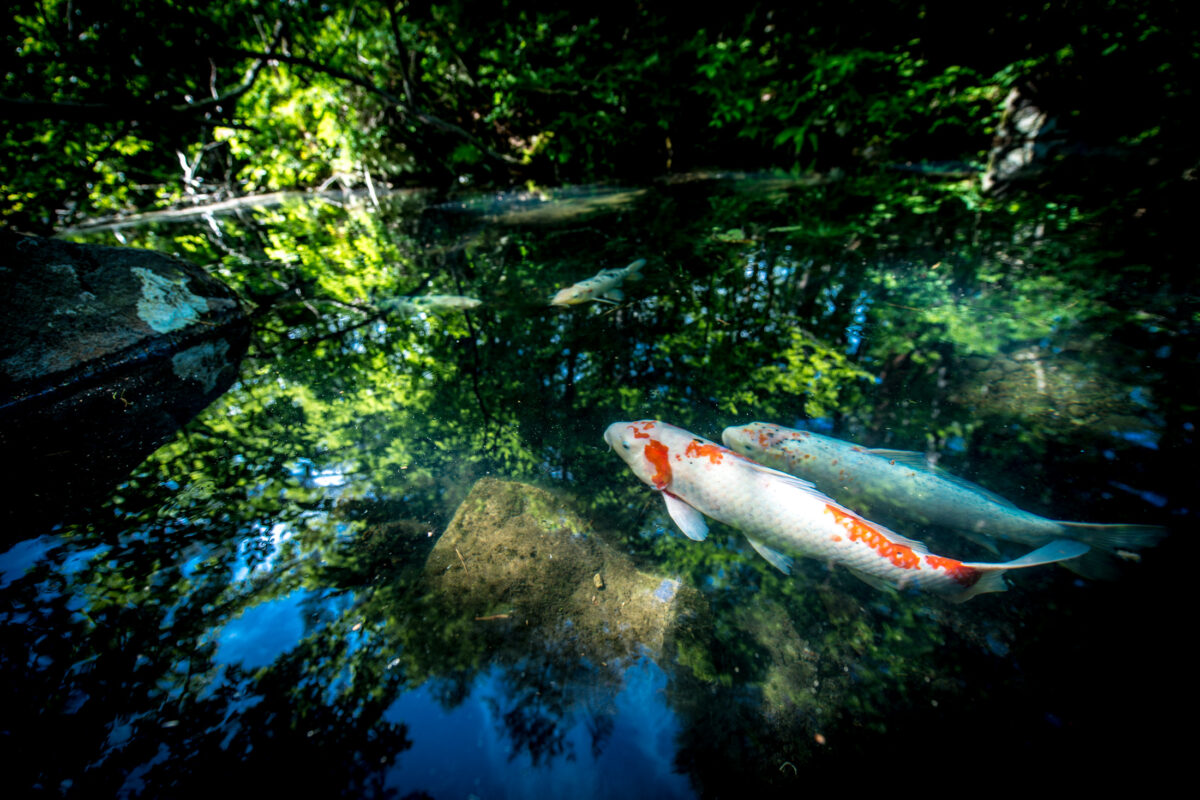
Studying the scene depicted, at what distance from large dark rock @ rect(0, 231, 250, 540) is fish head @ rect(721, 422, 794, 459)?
338 cm

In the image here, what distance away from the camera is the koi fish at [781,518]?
1.54 metres

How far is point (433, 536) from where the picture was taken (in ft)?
6.25

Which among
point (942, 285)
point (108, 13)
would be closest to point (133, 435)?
point (942, 285)

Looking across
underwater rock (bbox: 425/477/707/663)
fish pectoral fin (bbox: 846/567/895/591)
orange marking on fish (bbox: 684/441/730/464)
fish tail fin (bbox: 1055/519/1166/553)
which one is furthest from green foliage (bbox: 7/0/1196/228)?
fish tail fin (bbox: 1055/519/1166/553)

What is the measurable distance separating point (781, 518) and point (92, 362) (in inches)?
193

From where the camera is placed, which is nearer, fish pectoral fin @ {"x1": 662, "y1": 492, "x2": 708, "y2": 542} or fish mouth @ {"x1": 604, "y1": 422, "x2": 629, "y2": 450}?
fish pectoral fin @ {"x1": 662, "y1": 492, "x2": 708, "y2": 542}

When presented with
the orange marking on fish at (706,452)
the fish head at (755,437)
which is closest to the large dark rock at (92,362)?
the orange marking on fish at (706,452)

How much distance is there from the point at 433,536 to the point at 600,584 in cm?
84

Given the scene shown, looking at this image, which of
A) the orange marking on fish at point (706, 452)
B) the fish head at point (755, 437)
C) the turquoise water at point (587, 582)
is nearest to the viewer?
the turquoise water at point (587, 582)

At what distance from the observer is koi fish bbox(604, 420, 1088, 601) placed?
154cm

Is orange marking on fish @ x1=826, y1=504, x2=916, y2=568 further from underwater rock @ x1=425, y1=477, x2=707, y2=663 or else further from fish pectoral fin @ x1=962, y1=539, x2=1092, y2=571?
underwater rock @ x1=425, y1=477, x2=707, y2=663

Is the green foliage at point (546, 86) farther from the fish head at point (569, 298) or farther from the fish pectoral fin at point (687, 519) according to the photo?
the fish pectoral fin at point (687, 519)

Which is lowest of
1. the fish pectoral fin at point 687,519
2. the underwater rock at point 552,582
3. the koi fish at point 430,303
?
the underwater rock at point 552,582

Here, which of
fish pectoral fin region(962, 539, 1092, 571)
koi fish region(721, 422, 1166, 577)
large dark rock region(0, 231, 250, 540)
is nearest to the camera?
fish pectoral fin region(962, 539, 1092, 571)
